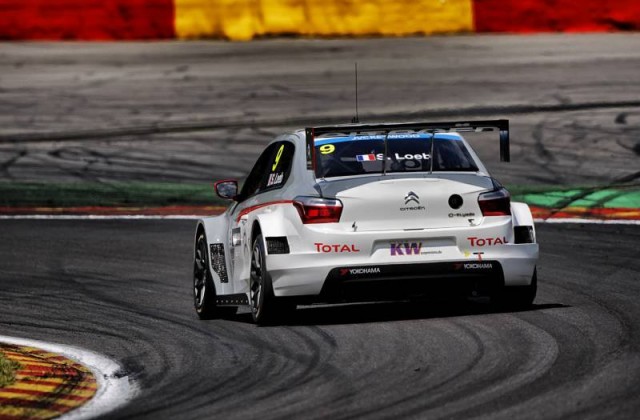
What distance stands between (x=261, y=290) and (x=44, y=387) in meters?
2.47

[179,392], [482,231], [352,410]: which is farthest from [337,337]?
[352,410]

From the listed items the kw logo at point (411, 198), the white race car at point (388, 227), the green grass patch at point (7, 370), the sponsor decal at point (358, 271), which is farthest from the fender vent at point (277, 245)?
the green grass patch at point (7, 370)

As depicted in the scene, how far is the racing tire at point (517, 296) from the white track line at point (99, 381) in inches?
108

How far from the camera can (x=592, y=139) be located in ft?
Result: 73.3

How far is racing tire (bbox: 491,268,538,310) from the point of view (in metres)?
11.0

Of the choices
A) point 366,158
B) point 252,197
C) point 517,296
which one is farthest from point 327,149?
point 517,296

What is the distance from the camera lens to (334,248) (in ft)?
34.8

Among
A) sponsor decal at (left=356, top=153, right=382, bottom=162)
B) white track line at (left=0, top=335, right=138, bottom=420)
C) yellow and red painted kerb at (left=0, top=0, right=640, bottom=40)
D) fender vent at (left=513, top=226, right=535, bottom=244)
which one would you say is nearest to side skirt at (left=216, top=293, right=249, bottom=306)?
sponsor decal at (left=356, top=153, right=382, bottom=162)

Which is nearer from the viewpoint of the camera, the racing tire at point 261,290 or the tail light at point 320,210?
the tail light at point 320,210

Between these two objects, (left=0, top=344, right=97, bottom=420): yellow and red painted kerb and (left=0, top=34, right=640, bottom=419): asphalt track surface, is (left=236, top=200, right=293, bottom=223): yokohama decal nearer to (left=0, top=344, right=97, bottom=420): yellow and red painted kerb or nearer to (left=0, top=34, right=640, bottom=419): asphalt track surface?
(left=0, top=34, right=640, bottom=419): asphalt track surface

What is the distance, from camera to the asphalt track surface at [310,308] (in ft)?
27.2

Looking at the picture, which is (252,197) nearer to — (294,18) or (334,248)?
(334,248)

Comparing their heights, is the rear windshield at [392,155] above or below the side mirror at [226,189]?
above

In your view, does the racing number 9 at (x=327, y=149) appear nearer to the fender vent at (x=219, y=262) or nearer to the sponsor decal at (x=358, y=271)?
the sponsor decal at (x=358, y=271)
